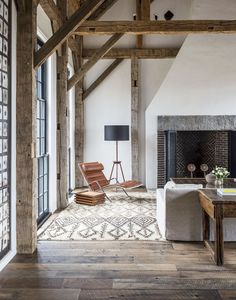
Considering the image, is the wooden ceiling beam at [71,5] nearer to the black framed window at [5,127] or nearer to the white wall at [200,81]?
the white wall at [200,81]

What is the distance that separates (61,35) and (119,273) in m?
2.69

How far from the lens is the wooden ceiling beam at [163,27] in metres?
5.20

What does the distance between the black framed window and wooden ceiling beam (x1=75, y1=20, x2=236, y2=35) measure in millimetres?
2391

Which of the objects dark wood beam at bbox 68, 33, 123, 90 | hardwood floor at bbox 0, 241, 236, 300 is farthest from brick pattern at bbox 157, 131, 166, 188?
hardwood floor at bbox 0, 241, 236, 300

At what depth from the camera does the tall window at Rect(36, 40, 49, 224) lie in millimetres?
4840

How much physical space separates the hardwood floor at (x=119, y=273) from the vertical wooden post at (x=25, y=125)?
1.24ft

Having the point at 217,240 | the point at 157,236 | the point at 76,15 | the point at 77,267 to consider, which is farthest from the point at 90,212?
the point at 76,15

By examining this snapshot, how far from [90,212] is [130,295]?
2.82 metres

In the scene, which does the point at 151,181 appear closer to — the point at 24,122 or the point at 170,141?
the point at 170,141

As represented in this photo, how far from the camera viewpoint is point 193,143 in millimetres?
7660

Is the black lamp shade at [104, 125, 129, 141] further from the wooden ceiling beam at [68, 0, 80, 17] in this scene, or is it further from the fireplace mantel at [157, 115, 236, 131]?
the wooden ceiling beam at [68, 0, 80, 17]

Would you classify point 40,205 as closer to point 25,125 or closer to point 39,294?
point 25,125

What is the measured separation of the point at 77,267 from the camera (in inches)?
123

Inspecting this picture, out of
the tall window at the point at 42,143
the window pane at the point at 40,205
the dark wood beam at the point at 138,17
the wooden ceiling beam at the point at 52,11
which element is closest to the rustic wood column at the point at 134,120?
the dark wood beam at the point at 138,17
